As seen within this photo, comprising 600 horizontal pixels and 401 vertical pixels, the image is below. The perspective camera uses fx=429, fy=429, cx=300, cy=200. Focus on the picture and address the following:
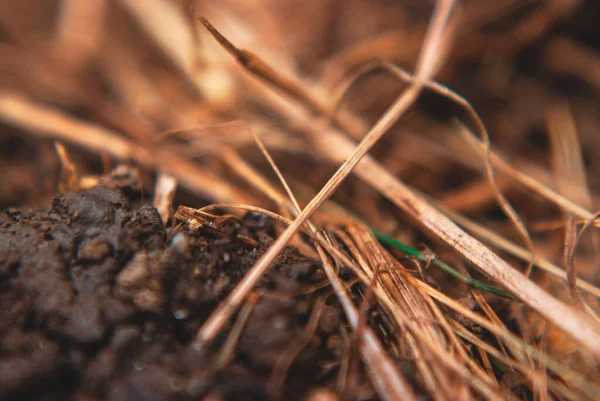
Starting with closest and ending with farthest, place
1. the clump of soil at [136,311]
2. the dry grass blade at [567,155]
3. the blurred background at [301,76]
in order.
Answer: the clump of soil at [136,311]
the dry grass blade at [567,155]
the blurred background at [301,76]

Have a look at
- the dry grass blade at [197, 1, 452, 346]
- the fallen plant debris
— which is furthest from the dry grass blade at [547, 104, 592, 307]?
the dry grass blade at [197, 1, 452, 346]

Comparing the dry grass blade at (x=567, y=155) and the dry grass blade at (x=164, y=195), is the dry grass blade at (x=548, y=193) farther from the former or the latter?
the dry grass blade at (x=164, y=195)

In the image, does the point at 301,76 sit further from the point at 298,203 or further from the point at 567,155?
the point at 567,155

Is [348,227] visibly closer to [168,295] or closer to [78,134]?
[168,295]

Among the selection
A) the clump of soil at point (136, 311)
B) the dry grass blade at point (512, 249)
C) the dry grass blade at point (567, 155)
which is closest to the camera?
the clump of soil at point (136, 311)

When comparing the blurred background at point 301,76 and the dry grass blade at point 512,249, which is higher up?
the blurred background at point 301,76

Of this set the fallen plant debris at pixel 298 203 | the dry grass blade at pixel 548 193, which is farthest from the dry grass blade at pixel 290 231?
the dry grass blade at pixel 548 193

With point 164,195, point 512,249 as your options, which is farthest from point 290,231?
point 512,249

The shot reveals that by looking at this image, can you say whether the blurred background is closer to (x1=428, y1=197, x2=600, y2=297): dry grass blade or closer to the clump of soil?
(x1=428, y1=197, x2=600, y2=297): dry grass blade
